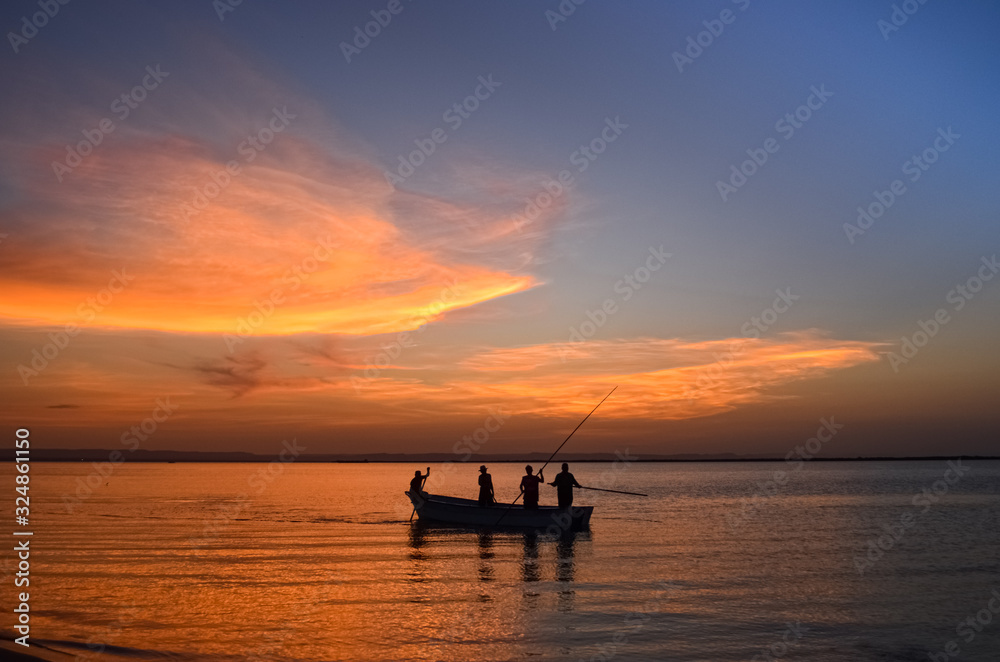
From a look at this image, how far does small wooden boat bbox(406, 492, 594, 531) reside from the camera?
28375 mm

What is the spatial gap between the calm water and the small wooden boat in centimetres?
54

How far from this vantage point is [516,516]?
2864 cm

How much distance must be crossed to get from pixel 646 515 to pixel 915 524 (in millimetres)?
12986

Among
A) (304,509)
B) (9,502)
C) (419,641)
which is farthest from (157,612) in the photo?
(9,502)

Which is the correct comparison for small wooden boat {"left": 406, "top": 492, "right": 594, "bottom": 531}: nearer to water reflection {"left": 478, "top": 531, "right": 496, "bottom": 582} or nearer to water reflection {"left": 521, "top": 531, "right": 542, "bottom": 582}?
water reflection {"left": 521, "top": 531, "right": 542, "bottom": 582}

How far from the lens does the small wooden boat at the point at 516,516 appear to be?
28.4m

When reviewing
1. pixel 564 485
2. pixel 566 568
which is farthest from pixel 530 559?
pixel 564 485

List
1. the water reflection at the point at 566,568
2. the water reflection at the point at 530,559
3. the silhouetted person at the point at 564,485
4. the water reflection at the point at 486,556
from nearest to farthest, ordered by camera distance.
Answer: the water reflection at the point at 566,568
the water reflection at the point at 486,556
the water reflection at the point at 530,559
the silhouetted person at the point at 564,485

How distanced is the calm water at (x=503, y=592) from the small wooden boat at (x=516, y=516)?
54 centimetres

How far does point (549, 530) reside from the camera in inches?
1130

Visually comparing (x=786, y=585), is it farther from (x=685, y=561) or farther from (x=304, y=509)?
(x=304, y=509)

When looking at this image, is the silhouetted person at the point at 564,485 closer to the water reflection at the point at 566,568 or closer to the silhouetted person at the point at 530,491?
the silhouetted person at the point at 530,491

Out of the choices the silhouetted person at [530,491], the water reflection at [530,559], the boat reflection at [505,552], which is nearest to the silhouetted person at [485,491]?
the boat reflection at [505,552]

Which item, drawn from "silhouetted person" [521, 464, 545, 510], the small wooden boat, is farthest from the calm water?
"silhouetted person" [521, 464, 545, 510]
